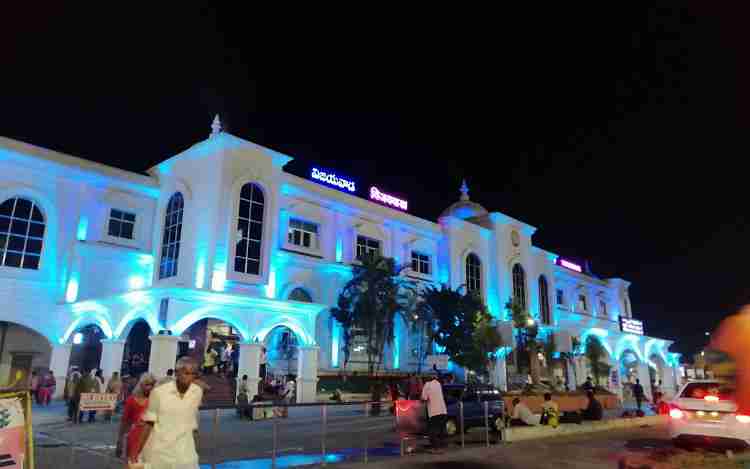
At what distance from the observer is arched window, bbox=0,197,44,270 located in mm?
24062

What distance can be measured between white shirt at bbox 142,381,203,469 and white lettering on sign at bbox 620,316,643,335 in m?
52.5

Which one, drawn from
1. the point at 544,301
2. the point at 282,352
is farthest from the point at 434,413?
the point at 544,301

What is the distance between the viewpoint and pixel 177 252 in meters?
26.0

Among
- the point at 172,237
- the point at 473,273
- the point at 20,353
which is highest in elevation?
the point at 473,273

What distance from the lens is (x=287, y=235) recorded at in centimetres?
2984

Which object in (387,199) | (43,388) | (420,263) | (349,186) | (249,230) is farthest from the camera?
(420,263)

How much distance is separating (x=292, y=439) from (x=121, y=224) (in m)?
18.7

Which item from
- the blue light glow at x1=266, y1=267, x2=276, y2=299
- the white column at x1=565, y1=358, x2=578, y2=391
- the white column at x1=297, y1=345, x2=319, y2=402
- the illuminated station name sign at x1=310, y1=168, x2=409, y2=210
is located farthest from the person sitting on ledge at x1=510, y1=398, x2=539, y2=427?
the white column at x1=565, y1=358, x2=578, y2=391

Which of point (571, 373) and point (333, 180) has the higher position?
point (333, 180)

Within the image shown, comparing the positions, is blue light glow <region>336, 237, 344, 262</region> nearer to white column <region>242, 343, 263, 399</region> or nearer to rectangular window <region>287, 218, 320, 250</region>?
rectangular window <region>287, 218, 320, 250</region>

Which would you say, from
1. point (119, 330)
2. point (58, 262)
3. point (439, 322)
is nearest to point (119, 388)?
point (119, 330)

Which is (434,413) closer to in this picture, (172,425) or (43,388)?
(172,425)

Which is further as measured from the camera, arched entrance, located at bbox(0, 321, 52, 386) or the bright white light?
the bright white light

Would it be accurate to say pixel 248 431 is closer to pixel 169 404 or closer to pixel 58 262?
pixel 169 404
